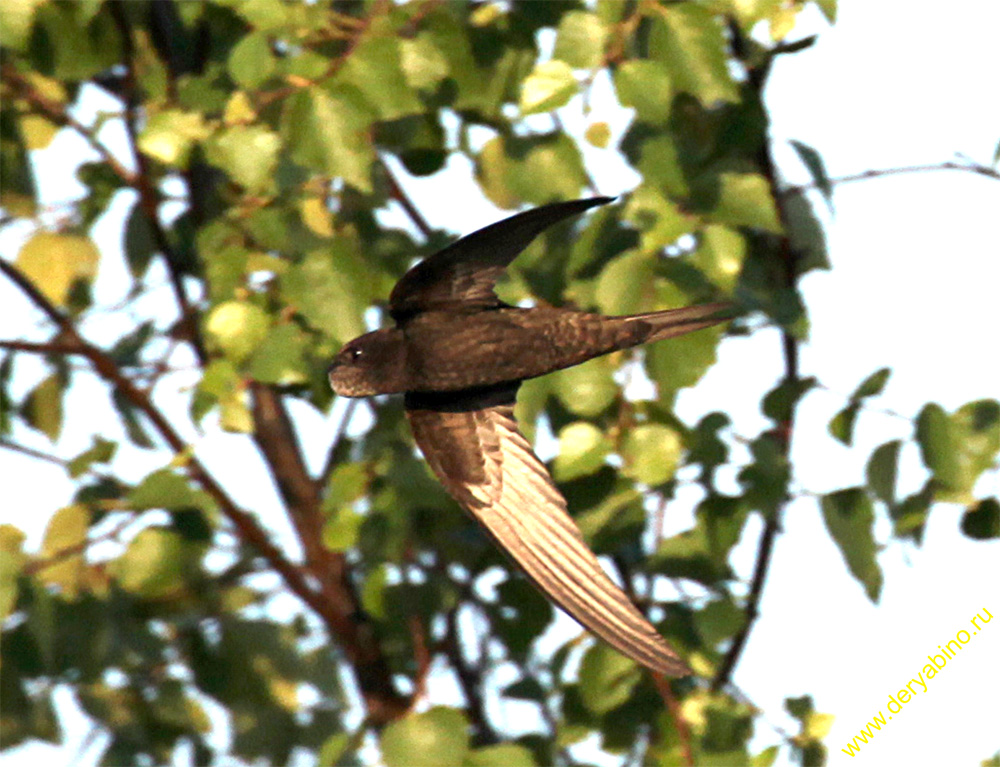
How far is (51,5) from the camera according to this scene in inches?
132

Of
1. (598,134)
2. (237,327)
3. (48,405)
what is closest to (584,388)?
(598,134)

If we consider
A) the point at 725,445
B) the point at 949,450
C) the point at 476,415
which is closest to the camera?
the point at 476,415

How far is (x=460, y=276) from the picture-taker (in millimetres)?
2434

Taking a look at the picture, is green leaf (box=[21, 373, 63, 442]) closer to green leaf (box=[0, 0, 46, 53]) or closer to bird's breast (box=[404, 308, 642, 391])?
green leaf (box=[0, 0, 46, 53])

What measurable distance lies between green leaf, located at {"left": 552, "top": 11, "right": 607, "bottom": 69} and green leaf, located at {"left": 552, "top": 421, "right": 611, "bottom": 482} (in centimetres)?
62

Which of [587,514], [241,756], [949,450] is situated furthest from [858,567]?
[241,756]

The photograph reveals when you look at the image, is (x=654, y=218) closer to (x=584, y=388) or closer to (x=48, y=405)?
(x=584, y=388)

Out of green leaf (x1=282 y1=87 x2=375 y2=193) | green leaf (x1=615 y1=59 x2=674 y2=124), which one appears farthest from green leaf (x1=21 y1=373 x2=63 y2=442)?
green leaf (x1=615 y1=59 x2=674 y2=124)

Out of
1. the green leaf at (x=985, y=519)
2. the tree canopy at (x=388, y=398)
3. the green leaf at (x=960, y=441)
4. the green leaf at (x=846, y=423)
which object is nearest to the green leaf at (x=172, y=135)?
the tree canopy at (x=388, y=398)

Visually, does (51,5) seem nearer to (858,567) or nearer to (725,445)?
(725,445)

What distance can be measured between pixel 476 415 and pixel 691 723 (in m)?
1.04

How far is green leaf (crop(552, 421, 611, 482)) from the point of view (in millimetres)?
2826

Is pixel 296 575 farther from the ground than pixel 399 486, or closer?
closer

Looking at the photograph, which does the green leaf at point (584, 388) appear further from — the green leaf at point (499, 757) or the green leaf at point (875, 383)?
the green leaf at point (499, 757)
